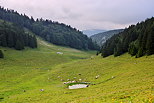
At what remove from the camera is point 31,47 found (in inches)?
5699

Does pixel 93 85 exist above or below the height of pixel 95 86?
below

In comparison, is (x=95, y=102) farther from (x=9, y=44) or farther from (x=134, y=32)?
(x=9, y=44)

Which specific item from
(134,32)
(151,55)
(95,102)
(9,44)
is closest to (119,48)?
(134,32)

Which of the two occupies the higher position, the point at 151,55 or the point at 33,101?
the point at 151,55

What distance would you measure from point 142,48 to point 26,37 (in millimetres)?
116239

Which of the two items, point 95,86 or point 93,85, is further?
point 93,85

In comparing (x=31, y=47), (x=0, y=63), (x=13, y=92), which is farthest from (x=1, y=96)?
(x=31, y=47)

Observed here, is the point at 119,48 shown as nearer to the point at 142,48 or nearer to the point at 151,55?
the point at 142,48

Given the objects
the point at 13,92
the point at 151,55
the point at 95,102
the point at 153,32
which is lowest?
the point at 13,92

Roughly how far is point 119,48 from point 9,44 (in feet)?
290

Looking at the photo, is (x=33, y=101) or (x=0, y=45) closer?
(x=33, y=101)

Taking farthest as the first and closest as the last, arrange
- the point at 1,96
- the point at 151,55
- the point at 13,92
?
the point at 151,55, the point at 13,92, the point at 1,96

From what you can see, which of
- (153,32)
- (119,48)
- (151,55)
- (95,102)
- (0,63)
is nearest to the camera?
(95,102)

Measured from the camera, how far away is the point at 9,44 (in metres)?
118
